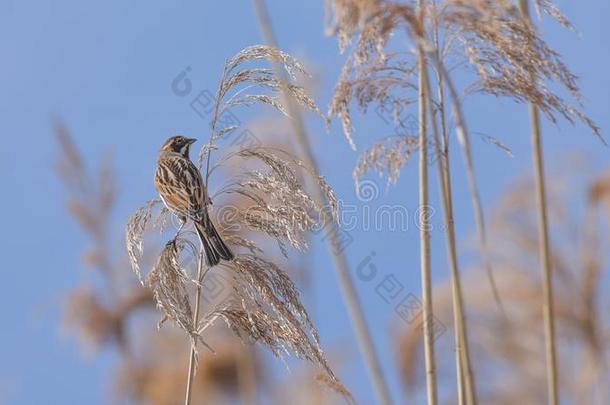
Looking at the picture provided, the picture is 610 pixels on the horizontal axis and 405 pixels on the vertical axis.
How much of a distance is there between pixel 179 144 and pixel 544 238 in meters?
2.30

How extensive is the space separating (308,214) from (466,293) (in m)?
4.12

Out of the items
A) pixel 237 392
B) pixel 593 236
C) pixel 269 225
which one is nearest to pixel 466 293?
pixel 593 236

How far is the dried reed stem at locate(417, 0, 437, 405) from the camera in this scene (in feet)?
11.2

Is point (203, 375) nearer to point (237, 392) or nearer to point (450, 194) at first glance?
point (237, 392)

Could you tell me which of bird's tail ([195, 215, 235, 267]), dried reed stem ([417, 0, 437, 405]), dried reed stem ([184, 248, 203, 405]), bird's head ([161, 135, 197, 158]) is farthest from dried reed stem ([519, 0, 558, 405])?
bird's head ([161, 135, 197, 158])

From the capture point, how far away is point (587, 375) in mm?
7031

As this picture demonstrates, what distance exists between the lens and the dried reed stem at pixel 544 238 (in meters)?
3.93

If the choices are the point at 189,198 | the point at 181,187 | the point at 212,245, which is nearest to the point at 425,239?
the point at 212,245

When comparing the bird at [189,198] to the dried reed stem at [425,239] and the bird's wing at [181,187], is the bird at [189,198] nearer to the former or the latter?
the bird's wing at [181,187]

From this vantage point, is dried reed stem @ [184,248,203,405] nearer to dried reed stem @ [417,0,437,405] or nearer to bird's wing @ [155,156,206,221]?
bird's wing @ [155,156,206,221]

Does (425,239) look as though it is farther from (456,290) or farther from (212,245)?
(212,245)

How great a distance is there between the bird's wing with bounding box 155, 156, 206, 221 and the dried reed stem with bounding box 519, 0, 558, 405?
136 centimetres

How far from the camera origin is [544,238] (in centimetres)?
403

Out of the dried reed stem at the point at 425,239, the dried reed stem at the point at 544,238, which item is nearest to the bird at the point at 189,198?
the dried reed stem at the point at 425,239
